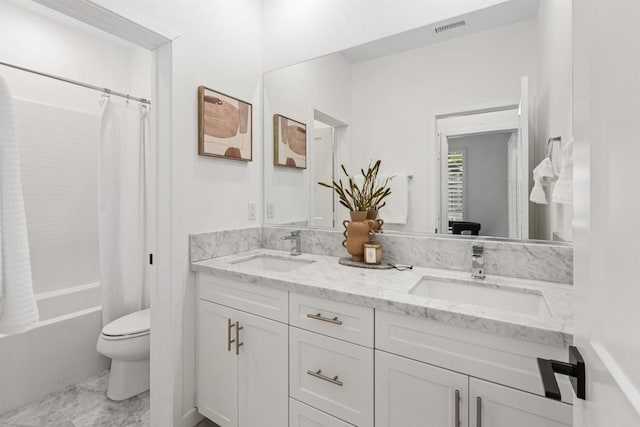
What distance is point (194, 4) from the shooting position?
1.63 metres

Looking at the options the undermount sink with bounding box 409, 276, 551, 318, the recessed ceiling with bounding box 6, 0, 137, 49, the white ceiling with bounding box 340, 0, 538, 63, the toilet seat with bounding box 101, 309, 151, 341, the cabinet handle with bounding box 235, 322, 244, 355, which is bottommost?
the toilet seat with bounding box 101, 309, 151, 341

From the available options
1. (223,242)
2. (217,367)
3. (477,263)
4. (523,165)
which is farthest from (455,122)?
(217,367)

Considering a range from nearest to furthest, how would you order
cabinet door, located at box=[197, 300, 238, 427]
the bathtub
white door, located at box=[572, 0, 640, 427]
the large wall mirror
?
white door, located at box=[572, 0, 640, 427] → the large wall mirror → cabinet door, located at box=[197, 300, 238, 427] → the bathtub

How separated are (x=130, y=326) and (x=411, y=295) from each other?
5.84ft

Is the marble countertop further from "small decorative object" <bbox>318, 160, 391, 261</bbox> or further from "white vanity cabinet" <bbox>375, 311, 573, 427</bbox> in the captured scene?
"small decorative object" <bbox>318, 160, 391, 261</bbox>

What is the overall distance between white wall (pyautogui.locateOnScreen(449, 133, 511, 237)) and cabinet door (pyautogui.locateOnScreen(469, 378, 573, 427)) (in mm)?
726

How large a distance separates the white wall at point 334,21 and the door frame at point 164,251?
0.69 metres

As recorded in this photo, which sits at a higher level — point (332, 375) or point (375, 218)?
point (375, 218)

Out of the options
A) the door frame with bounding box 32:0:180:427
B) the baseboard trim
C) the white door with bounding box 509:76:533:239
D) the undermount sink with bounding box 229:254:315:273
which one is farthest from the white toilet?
the white door with bounding box 509:76:533:239

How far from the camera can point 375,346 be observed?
106 centimetres

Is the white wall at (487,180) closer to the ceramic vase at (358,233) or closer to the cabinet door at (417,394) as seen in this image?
the ceramic vase at (358,233)

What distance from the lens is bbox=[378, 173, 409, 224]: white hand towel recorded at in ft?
5.30

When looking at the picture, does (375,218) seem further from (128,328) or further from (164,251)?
(128,328)

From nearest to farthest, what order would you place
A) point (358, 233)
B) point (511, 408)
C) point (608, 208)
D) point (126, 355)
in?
point (608, 208), point (511, 408), point (358, 233), point (126, 355)
